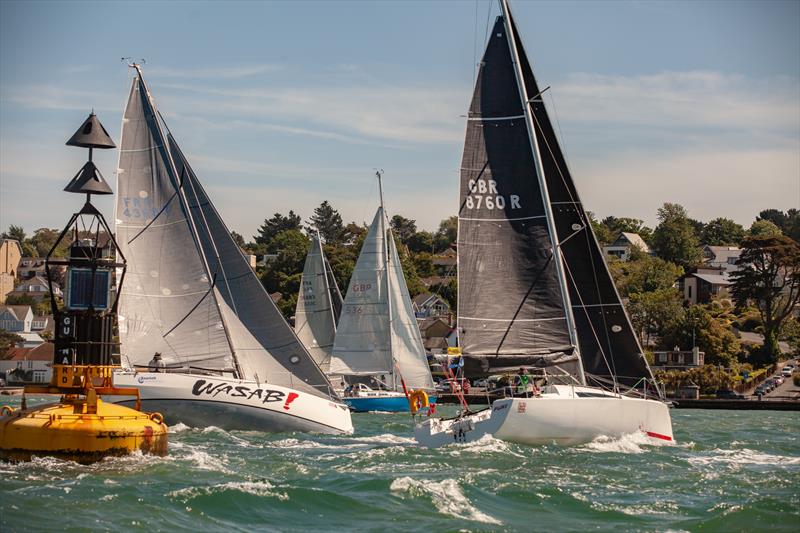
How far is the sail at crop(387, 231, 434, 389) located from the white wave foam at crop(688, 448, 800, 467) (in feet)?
94.6

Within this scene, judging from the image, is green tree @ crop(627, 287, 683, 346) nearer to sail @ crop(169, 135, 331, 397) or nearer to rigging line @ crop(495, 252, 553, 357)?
sail @ crop(169, 135, 331, 397)

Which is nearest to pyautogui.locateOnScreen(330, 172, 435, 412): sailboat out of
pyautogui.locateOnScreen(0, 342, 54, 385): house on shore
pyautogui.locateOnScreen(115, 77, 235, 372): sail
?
pyautogui.locateOnScreen(115, 77, 235, 372): sail

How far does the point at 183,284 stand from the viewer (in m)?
34.3

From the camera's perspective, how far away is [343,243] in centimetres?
Answer: 17600

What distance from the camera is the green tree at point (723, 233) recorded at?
16938 centimetres

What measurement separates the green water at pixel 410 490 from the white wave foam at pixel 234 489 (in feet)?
0.12

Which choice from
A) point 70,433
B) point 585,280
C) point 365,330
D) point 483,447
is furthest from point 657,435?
point 365,330

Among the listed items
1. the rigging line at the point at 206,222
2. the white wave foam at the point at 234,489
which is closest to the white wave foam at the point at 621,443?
the white wave foam at the point at 234,489

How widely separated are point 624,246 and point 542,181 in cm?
12642

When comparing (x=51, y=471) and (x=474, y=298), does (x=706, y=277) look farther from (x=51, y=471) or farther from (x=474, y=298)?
(x=51, y=471)

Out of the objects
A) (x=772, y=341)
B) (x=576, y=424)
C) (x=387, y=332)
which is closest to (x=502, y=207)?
(x=576, y=424)

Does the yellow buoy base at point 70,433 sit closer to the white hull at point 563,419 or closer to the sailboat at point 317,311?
the white hull at point 563,419

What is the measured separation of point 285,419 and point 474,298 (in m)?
6.63

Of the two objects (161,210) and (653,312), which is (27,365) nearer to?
(653,312)
